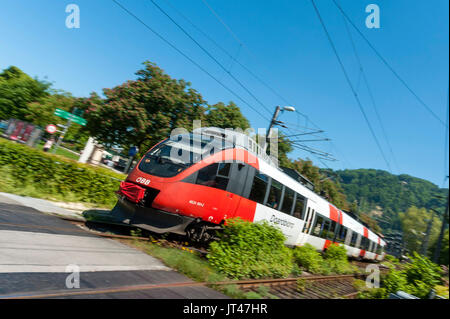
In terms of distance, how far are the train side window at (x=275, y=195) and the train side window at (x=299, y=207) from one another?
176cm

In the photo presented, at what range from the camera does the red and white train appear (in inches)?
303

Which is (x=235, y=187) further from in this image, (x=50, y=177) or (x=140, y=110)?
(x=140, y=110)

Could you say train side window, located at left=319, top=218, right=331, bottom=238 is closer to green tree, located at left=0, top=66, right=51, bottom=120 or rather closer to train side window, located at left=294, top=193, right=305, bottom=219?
train side window, located at left=294, top=193, right=305, bottom=219

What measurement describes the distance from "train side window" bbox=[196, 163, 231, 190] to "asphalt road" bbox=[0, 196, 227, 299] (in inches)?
97.4

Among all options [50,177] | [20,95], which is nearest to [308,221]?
[50,177]

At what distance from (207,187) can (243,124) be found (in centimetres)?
2231

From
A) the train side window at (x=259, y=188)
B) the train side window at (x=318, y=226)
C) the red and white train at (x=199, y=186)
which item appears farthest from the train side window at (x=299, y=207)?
the train side window at (x=259, y=188)

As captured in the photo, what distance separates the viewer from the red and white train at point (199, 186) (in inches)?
303

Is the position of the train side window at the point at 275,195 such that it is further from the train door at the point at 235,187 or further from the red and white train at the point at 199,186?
the train door at the point at 235,187

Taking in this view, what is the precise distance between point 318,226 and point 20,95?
106 feet
